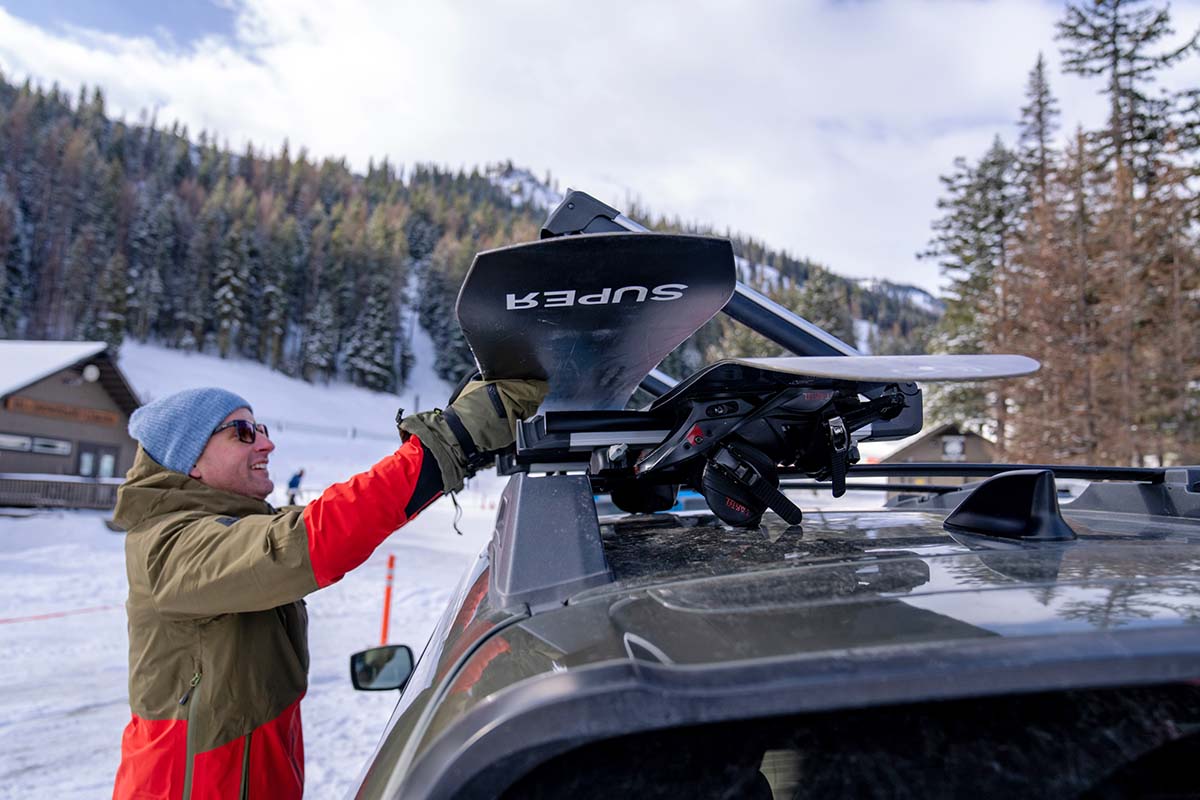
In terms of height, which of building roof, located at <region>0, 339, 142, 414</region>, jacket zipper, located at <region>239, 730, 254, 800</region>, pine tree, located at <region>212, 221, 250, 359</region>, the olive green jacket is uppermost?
pine tree, located at <region>212, 221, 250, 359</region>

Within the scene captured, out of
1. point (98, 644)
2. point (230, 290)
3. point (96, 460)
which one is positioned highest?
point (230, 290)

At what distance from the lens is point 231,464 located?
2.23 meters

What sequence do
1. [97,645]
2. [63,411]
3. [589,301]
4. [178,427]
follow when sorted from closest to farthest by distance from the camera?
[589,301], [178,427], [97,645], [63,411]

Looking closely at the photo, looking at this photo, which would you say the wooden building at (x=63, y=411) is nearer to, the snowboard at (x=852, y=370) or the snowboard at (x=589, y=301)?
the snowboard at (x=589, y=301)

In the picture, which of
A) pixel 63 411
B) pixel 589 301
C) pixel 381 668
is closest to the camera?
pixel 589 301

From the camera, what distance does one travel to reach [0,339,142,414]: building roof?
27047 mm

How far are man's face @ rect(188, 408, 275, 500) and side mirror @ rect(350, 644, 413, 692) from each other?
0.66m

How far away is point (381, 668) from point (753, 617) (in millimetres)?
1964

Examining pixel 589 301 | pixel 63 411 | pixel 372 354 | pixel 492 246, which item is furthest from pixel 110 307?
pixel 589 301

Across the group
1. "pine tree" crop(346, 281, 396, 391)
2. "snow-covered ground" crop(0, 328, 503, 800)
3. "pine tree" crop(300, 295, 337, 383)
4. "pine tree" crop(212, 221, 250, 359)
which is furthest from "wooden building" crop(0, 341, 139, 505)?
"pine tree" crop(346, 281, 396, 391)

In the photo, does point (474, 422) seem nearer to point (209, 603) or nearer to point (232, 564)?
point (232, 564)

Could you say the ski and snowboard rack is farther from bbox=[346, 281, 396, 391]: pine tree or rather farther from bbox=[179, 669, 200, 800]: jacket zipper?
bbox=[346, 281, 396, 391]: pine tree

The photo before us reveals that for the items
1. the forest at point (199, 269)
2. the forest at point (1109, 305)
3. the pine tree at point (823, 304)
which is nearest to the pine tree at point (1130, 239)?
the forest at point (1109, 305)

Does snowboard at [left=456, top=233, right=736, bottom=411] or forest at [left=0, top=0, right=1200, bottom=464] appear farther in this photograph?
forest at [left=0, top=0, right=1200, bottom=464]
